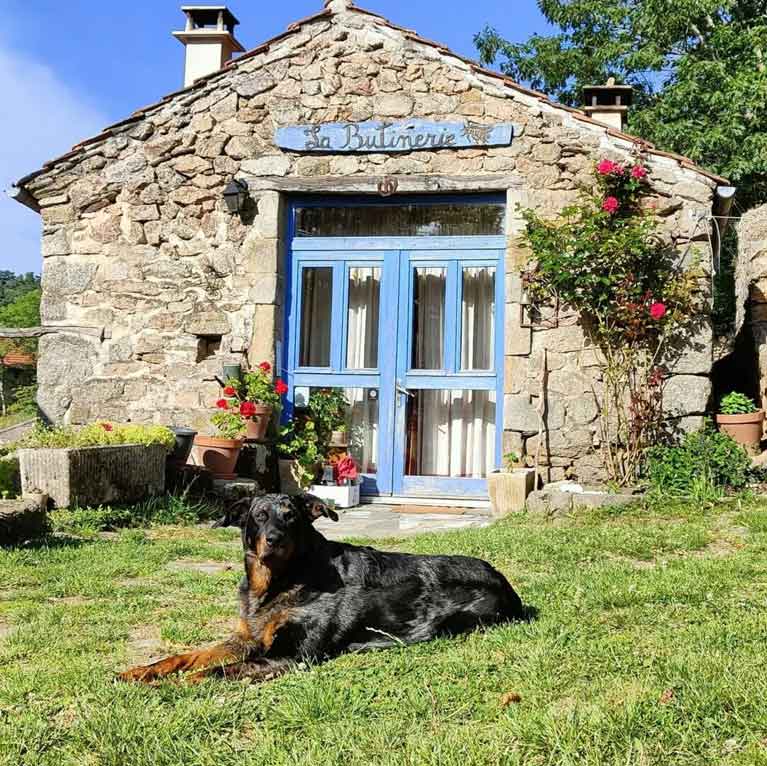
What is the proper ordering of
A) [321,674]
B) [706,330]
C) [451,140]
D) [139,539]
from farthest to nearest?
1. [451,140]
2. [706,330]
3. [139,539]
4. [321,674]

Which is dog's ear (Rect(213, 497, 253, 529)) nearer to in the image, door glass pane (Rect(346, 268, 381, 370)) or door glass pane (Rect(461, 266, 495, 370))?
door glass pane (Rect(461, 266, 495, 370))

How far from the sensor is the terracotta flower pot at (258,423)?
8.14m

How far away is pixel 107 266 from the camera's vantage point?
28.9ft

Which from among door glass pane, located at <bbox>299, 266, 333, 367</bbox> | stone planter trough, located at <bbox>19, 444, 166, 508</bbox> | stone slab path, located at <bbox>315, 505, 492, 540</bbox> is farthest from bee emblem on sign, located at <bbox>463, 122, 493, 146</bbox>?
stone planter trough, located at <bbox>19, 444, 166, 508</bbox>

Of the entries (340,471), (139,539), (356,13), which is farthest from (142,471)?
(356,13)

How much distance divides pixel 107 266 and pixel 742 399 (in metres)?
6.25

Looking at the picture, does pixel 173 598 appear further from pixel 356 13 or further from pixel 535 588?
pixel 356 13

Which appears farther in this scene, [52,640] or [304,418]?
[304,418]

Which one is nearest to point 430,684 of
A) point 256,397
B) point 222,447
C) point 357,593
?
point 357,593

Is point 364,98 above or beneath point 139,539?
above

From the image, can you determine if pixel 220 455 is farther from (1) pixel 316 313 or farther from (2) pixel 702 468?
(2) pixel 702 468

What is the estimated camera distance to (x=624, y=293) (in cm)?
763

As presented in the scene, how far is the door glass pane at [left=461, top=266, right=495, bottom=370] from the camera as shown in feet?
28.1

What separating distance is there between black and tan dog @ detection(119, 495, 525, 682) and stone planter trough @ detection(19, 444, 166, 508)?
12.3ft
